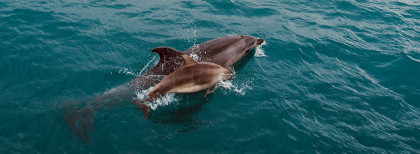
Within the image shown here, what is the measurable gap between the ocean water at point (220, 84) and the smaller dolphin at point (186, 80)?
40cm

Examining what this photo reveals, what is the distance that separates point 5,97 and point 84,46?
4126 mm

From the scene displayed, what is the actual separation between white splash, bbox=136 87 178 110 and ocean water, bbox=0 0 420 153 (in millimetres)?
71

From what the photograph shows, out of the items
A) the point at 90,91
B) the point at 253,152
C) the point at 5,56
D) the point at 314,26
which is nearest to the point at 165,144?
the point at 253,152

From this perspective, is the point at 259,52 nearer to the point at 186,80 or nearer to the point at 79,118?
the point at 186,80

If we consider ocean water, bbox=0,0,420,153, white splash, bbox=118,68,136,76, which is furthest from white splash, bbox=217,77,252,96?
white splash, bbox=118,68,136,76

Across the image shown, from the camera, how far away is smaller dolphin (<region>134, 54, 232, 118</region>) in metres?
8.86

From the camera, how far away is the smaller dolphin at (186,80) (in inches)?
349

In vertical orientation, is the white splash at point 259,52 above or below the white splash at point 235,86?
above

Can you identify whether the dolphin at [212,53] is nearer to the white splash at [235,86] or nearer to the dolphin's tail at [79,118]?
the white splash at [235,86]

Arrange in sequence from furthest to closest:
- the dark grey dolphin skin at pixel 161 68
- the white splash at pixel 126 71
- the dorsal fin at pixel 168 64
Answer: the white splash at pixel 126 71 < the dorsal fin at pixel 168 64 < the dark grey dolphin skin at pixel 161 68

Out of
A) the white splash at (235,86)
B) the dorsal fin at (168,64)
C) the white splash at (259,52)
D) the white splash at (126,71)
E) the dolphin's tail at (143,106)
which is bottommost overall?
the dolphin's tail at (143,106)

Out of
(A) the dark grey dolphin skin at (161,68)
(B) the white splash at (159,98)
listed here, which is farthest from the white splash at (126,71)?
(B) the white splash at (159,98)

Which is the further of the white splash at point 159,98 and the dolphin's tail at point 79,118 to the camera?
the white splash at point 159,98

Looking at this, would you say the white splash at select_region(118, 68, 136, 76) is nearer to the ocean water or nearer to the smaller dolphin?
the ocean water
